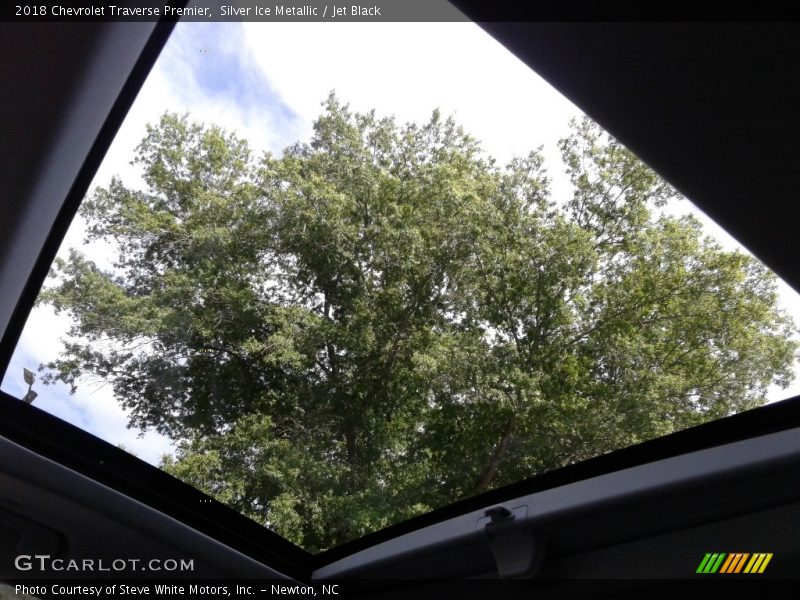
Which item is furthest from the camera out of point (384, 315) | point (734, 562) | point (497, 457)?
point (384, 315)

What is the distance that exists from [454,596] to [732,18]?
178cm

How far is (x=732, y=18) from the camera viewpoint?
1081mm

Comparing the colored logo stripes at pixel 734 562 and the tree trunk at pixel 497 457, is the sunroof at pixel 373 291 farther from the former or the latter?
the colored logo stripes at pixel 734 562

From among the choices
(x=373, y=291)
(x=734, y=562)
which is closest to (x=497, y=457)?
(x=734, y=562)

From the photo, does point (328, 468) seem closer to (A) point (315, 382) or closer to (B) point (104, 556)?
(A) point (315, 382)

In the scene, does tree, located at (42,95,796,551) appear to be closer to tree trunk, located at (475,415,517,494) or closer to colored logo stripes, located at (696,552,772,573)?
tree trunk, located at (475,415,517,494)

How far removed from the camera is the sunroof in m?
1.83

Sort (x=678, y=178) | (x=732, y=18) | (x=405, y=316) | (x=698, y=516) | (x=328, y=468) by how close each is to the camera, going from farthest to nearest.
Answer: (x=405, y=316) < (x=328, y=468) < (x=698, y=516) < (x=678, y=178) < (x=732, y=18)

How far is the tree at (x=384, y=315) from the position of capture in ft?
6.49

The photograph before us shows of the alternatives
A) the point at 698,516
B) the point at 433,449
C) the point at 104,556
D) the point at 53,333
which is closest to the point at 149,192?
the point at 53,333

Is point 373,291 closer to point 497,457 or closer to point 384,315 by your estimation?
point 384,315

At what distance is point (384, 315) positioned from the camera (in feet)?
8.78

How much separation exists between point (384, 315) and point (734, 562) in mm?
1597

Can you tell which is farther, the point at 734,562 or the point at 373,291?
the point at 373,291
